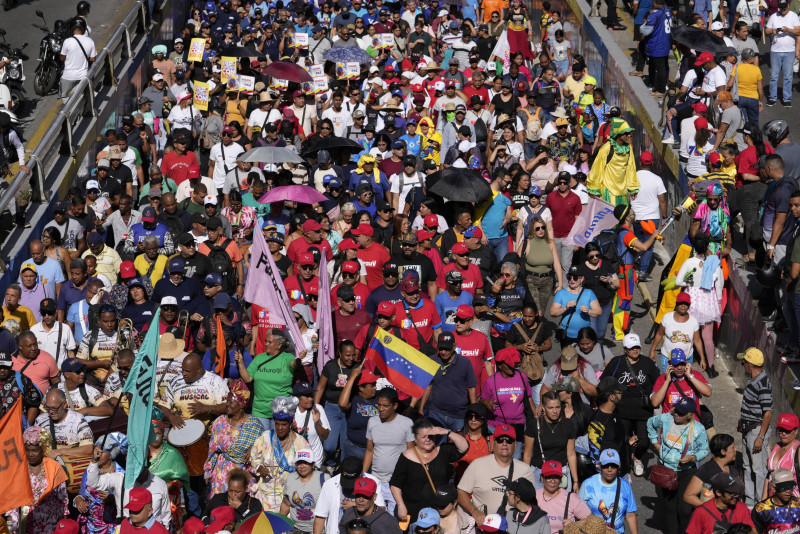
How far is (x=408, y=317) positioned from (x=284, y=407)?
215cm

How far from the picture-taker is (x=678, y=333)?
47.1 feet

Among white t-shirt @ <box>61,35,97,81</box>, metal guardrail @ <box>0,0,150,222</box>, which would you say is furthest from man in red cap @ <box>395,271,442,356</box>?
white t-shirt @ <box>61,35,97,81</box>

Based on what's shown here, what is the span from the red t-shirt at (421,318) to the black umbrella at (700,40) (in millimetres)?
8449

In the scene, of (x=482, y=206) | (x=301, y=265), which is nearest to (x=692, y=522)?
(x=301, y=265)

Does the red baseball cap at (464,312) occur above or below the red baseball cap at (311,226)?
above

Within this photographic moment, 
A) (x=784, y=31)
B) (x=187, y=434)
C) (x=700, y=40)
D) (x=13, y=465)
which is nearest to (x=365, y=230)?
(x=187, y=434)

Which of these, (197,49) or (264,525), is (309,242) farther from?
(197,49)

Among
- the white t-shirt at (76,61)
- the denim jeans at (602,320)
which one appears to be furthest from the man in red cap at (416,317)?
the white t-shirt at (76,61)

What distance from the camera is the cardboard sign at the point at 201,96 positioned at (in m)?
22.0

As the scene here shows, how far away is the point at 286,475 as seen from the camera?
11.9 meters

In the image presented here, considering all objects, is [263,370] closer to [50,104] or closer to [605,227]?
[605,227]

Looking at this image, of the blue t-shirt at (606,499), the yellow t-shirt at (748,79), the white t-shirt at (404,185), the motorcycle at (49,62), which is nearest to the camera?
the blue t-shirt at (606,499)

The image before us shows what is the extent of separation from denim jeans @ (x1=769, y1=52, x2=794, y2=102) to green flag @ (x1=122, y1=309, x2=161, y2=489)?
47.0ft

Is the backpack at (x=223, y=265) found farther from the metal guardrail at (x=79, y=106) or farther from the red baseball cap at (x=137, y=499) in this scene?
the red baseball cap at (x=137, y=499)
